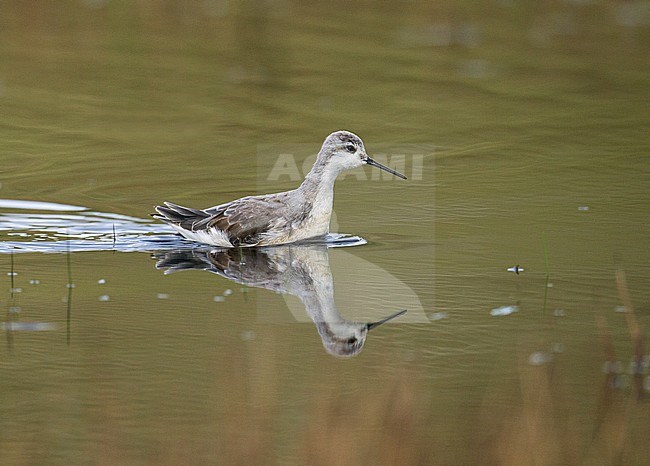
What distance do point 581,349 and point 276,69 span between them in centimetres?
1193

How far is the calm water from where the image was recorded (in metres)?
6.52

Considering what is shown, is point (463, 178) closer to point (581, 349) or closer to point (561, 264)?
point (561, 264)

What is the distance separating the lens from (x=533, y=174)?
13453 millimetres

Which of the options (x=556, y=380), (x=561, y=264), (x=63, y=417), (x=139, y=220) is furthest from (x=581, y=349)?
(x=139, y=220)

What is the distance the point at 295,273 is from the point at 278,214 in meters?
1.10

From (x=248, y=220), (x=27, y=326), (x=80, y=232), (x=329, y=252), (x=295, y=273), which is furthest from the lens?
(x=80, y=232)

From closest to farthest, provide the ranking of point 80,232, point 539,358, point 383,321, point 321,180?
point 539,358 → point 383,321 → point 321,180 → point 80,232

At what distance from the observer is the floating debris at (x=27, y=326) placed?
26.6 feet

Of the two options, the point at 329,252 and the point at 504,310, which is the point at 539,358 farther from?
the point at 329,252

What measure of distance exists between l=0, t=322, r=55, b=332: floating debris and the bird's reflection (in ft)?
5.55

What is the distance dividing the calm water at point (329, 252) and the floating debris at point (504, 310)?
0.06 ft

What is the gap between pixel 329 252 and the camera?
1077cm

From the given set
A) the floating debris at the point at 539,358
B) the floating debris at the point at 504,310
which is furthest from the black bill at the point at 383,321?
the floating debris at the point at 539,358

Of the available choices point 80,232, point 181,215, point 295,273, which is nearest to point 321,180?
point 181,215
